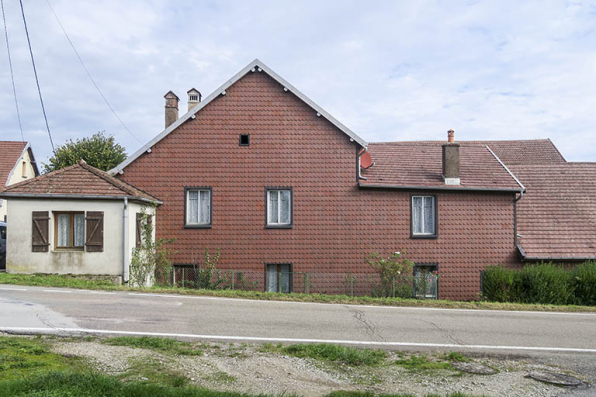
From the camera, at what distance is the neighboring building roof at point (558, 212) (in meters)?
21.5

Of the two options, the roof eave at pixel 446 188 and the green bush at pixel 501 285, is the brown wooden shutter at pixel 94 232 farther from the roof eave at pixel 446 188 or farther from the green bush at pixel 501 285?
the green bush at pixel 501 285

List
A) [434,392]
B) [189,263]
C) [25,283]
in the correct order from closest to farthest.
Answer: [434,392] → [25,283] → [189,263]

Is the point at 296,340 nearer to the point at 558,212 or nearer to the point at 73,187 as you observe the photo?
the point at 73,187

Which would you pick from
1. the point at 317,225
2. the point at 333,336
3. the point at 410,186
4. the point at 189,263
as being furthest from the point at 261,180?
the point at 333,336

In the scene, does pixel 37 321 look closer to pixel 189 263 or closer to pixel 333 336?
pixel 333 336

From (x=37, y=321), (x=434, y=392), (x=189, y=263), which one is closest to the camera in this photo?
(x=434, y=392)

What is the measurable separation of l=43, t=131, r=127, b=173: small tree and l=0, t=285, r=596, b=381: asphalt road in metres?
23.4

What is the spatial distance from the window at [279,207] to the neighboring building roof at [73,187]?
15.8ft

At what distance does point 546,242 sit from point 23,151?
3618 centimetres

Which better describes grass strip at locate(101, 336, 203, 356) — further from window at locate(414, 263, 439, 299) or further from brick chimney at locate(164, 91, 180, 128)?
brick chimney at locate(164, 91, 180, 128)

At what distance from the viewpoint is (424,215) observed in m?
21.5

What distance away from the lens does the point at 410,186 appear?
21078mm

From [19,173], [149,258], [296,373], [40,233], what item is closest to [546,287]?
[296,373]

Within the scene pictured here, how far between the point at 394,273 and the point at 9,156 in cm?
3220
